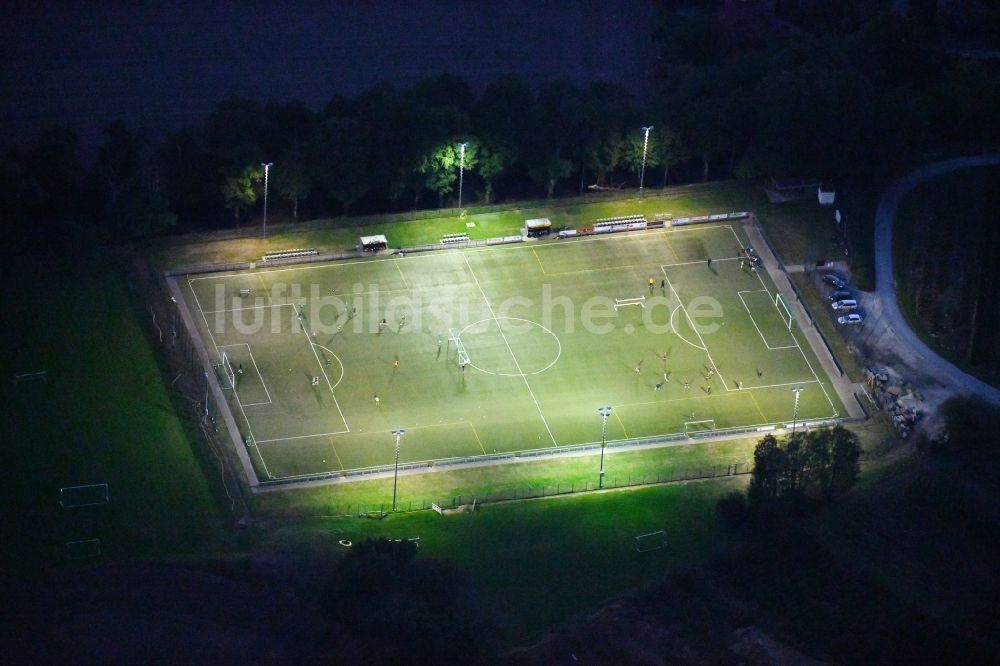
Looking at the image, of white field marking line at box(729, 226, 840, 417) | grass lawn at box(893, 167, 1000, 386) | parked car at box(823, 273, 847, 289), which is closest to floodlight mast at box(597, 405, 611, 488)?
white field marking line at box(729, 226, 840, 417)

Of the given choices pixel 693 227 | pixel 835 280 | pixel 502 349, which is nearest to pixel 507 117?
pixel 693 227

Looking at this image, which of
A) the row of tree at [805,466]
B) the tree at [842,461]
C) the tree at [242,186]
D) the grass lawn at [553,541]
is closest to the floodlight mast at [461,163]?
the tree at [242,186]

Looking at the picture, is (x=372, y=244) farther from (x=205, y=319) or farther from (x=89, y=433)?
(x=89, y=433)

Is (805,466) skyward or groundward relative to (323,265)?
groundward

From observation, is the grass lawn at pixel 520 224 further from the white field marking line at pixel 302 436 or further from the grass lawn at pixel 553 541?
the grass lawn at pixel 553 541

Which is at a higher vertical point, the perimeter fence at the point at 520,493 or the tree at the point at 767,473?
the tree at the point at 767,473

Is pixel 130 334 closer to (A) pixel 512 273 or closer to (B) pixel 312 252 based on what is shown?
(B) pixel 312 252
